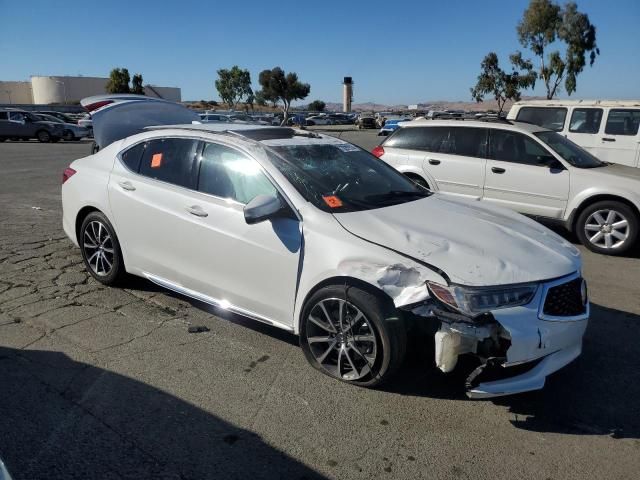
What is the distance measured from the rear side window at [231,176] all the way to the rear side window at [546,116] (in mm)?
8816

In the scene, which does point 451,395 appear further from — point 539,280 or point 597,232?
point 597,232

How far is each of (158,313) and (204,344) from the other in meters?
0.77

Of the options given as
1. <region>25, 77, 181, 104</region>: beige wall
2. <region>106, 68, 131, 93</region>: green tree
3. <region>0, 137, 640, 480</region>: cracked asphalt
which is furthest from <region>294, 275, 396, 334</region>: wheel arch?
<region>25, 77, 181, 104</region>: beige wall

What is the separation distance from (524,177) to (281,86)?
71910 mm

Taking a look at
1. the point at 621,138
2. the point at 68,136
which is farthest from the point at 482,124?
the point at 68,136

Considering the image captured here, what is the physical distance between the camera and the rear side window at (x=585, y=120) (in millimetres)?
10695

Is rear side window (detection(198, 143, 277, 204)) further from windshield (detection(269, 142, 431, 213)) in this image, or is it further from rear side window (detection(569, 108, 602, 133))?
rear side window (detection(569, 108, 602, 133))

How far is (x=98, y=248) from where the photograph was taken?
497cm

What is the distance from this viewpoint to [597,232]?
6879 mm

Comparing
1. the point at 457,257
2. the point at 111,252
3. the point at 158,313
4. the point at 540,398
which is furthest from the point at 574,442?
the point at 111,252

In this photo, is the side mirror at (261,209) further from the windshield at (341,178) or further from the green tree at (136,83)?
the green tree at (136,83)

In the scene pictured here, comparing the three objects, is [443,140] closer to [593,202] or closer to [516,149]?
[516,149]

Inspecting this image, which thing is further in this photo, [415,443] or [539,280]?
[539,280]

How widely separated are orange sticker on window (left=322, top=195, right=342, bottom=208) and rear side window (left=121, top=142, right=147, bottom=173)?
6.42ft
